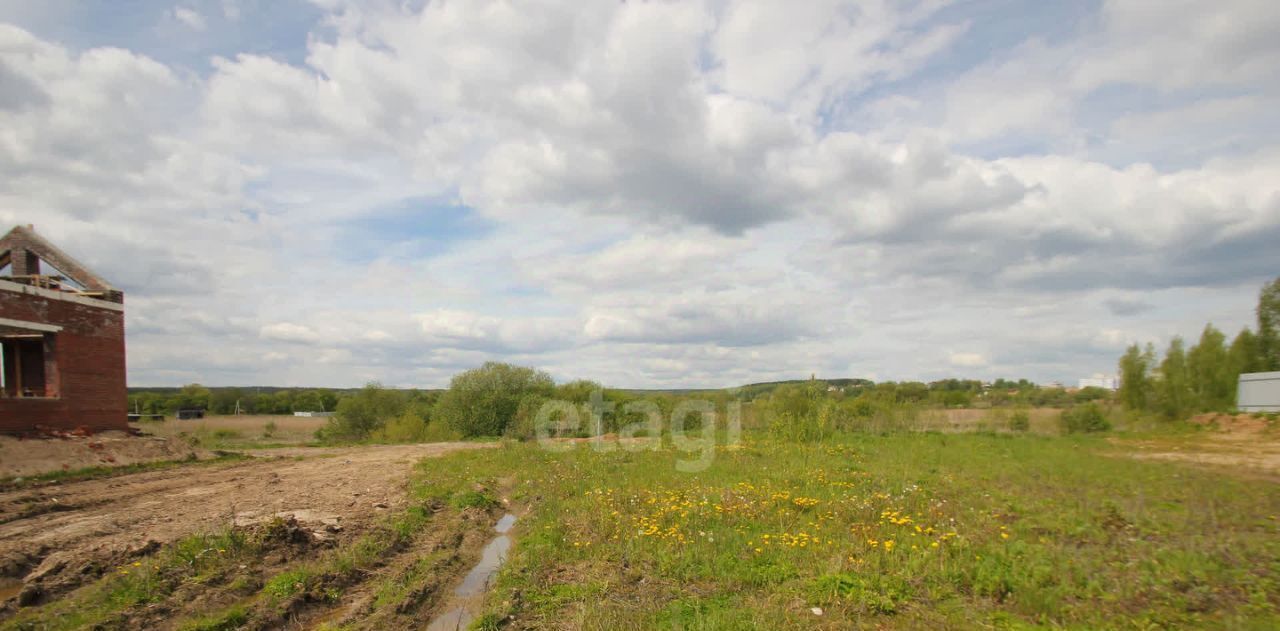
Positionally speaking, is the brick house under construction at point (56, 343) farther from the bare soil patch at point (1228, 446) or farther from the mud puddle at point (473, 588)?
the bare soil patch at point (1228, 446)

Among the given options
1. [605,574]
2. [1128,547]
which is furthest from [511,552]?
[1128,547]

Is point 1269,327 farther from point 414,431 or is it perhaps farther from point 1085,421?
point 414,431

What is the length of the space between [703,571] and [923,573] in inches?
84.4

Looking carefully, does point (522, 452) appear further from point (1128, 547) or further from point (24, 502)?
point (1128, 547)

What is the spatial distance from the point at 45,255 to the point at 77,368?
16.0ft

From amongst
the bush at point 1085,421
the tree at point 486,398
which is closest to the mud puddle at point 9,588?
the tree at point 486,398

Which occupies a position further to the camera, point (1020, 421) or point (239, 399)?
point (239, 399)

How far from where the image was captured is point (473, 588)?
6.64 m

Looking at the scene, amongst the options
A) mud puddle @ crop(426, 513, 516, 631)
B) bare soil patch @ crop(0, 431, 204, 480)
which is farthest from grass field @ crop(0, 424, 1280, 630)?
bare soil patch @ crop(0, 431, 204, 480)

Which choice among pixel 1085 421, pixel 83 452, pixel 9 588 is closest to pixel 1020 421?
pixel 1085 421

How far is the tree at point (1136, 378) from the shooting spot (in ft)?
95.8

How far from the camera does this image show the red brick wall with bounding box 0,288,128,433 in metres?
16.7

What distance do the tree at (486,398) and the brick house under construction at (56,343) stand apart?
19.1 m

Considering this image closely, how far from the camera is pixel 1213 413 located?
83.7ft
